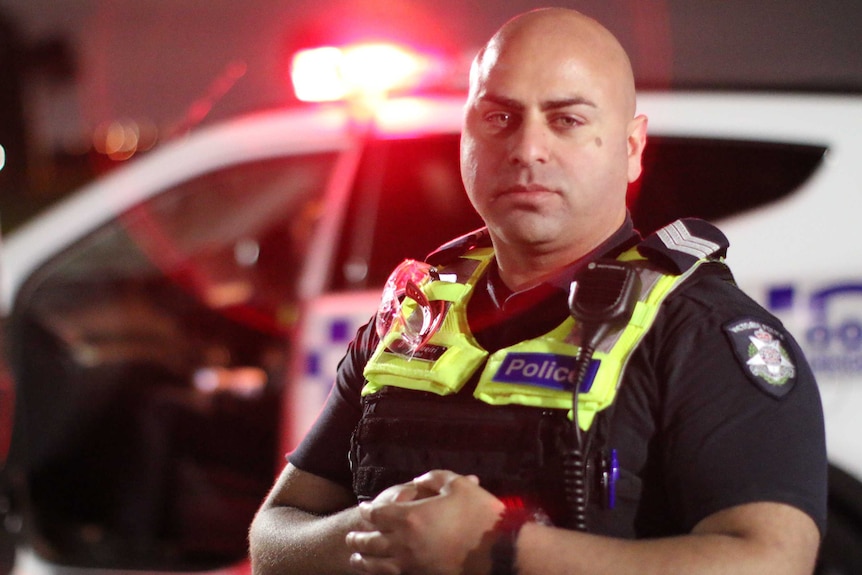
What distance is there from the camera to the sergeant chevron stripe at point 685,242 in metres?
1.54

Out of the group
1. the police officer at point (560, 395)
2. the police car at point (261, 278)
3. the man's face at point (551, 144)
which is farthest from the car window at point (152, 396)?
the man's face at point (551, 144)

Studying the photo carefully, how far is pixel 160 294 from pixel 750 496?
378 cm

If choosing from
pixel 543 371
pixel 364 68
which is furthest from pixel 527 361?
pixel 364 68

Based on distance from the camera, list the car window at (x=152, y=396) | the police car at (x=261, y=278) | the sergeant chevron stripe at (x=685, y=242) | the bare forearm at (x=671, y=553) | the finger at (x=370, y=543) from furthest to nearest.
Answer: the car window at (x=152, y=396)
the police car at (x=261, y=278)
the sergeant chevron stripe at (x=685, y=242)
the finger at (x=370, y=543)
the bare forearm at (x=671, y=553)

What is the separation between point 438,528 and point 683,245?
0.51m

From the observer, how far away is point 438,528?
1.38 m

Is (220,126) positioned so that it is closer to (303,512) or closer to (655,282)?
(303,512)

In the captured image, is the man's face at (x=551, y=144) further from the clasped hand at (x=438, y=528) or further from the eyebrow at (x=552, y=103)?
the clasped hand at (x=438, y=528)

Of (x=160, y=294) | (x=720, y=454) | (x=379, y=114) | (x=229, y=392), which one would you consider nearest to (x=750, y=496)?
(x=720, y=454)

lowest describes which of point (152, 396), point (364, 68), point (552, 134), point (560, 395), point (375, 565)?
point (375, 565)

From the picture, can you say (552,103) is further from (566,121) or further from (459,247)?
(459,247)

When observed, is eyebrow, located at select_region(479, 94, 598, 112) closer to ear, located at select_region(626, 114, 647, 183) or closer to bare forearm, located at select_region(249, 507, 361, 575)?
ear, located at select_region(626, 114, 647, 183)

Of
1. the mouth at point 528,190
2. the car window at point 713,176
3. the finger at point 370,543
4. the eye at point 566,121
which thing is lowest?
the finger at point 370,543

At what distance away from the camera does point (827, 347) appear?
2.44m
